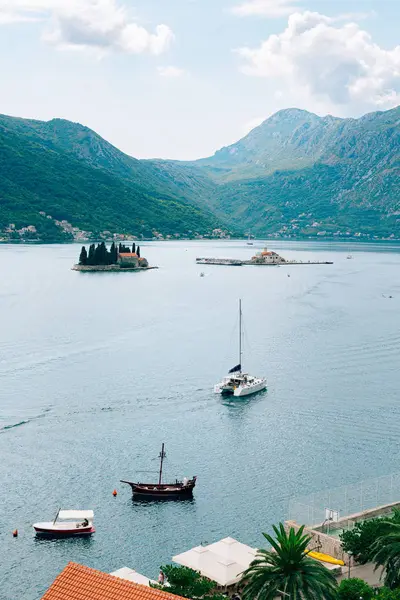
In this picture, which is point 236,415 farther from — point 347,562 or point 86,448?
point 347,562

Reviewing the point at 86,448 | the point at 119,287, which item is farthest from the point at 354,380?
the point at 119,287

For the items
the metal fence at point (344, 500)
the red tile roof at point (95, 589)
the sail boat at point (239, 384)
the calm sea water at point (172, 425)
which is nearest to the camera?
the red tile roof at point (95, 589)

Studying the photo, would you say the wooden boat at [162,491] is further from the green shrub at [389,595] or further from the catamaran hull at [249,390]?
the catamaran hull at [249,390]

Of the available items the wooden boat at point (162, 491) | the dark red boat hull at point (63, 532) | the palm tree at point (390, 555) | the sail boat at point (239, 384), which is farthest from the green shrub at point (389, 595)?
the sail boat at point (239, 384)

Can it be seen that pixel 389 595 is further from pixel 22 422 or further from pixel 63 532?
pixel 22 422

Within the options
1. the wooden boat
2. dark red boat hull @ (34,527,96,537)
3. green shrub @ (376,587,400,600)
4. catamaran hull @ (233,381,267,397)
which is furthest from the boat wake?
green shrub @ (376,587,400,600)
